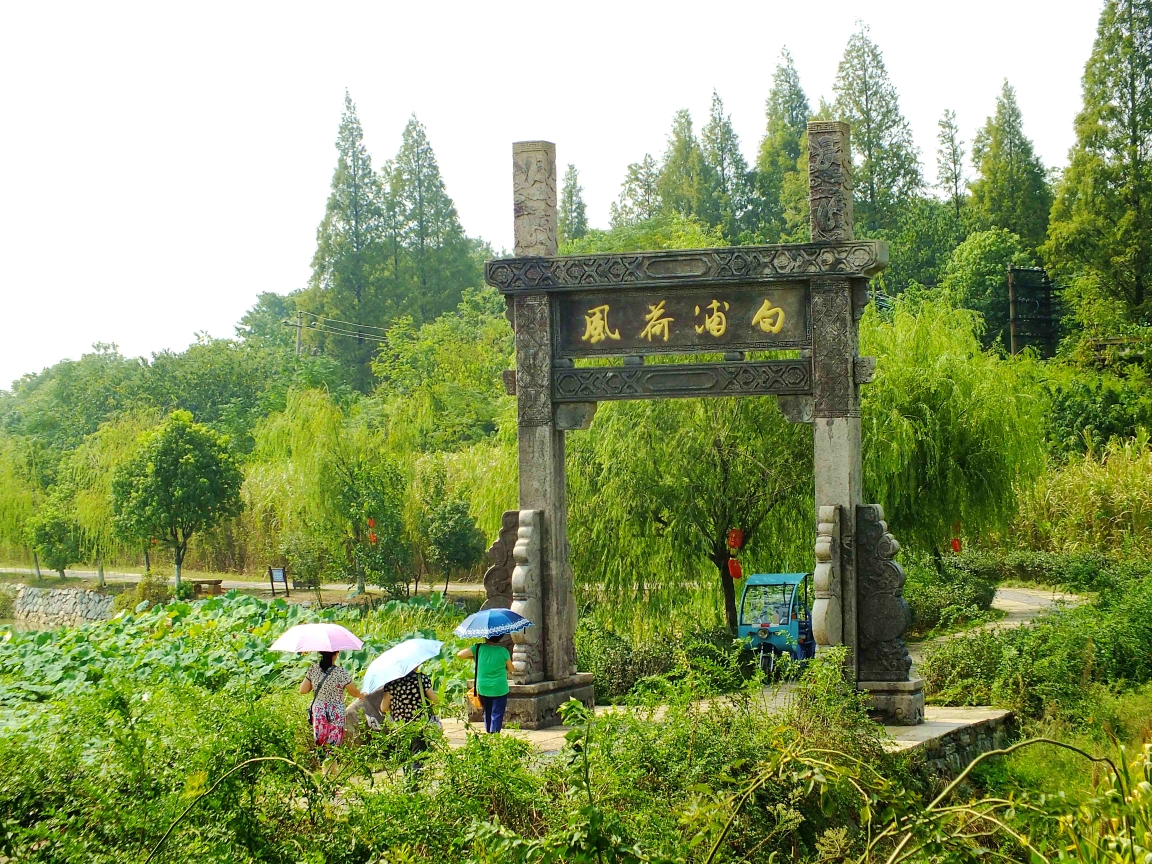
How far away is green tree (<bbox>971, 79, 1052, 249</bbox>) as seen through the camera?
36.4 meters

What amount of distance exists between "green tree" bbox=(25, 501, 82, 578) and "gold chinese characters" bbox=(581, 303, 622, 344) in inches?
872

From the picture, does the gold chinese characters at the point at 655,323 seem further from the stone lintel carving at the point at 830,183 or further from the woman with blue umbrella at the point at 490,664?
the woman with blue umbrella at the point at 490,664

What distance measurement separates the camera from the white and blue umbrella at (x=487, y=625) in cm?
775

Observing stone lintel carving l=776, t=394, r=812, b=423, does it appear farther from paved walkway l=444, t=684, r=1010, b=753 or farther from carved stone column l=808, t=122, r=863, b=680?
paved walkway l=444, t=684, r=1010, b=753

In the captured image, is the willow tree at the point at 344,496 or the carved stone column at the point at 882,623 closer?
the carved stone column at the point at 882,623

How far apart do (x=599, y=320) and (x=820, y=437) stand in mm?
1725

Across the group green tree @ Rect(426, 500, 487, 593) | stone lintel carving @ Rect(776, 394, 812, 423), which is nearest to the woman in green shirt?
stone lintel carving @ Rect(776, 394, 812, 423)

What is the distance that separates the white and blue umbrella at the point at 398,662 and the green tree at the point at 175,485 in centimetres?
1742

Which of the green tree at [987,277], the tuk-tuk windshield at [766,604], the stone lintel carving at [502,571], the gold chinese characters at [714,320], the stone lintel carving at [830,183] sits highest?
A: the green tree at [987,277]

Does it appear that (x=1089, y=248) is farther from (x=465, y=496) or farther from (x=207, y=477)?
(x=207, y=477)

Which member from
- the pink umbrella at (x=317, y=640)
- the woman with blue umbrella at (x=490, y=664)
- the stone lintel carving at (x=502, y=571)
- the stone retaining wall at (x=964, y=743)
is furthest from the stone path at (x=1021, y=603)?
the pink umbrella at (x=317, y=640)

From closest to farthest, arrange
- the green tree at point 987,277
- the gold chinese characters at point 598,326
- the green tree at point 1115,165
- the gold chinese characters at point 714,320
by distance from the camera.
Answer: the gold chinese characters at point 714,320 → the gold chinese characters at point 598,326 → the green tree at point 1115,165 → the green tree at point 987,277

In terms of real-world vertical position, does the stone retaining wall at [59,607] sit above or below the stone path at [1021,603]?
below

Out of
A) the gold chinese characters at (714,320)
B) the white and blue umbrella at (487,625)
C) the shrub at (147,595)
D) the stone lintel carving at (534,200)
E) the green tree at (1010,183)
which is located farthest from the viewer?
the green tree at (1010,183)
